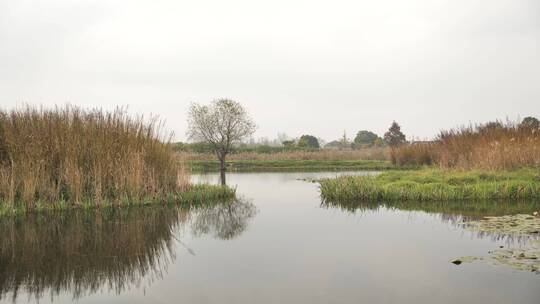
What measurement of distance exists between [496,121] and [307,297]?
16.8m

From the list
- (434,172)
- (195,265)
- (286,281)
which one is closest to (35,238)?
(195,265)

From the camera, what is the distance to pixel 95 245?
7.20 m

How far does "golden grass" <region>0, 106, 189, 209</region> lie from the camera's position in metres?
10.4

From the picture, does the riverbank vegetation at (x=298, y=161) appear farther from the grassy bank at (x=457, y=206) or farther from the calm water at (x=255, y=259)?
the calm water at (x=255, y=259)

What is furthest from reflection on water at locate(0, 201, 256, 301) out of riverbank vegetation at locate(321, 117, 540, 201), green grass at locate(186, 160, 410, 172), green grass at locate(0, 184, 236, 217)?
green grass at locate(186, 160, 410, 172)

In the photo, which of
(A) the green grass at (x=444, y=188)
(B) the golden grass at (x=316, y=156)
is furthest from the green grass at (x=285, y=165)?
(A) the green grass at (x=444, y=188)

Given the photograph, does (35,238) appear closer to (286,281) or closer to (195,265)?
(195,265)

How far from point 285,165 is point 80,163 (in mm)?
21208

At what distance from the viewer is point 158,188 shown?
12.1 metres

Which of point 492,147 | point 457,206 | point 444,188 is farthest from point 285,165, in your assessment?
point 457,206

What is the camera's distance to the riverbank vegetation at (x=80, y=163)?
1043 cm

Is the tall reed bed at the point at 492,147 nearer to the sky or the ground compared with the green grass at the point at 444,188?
nearer to the sky

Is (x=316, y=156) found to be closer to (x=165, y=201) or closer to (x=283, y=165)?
(x=283, y=165)

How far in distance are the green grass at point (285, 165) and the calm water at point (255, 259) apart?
1810 cm
